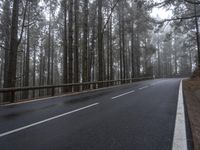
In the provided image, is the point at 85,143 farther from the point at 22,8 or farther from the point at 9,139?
the point at 22,8

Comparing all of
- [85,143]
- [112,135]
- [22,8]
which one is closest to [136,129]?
[112,135]

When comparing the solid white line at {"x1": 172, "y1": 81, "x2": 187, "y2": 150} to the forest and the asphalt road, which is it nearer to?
the asphalt road

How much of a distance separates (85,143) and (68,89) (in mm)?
12662

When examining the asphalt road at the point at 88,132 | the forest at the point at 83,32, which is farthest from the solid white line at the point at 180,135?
the forest at the point at 83,32

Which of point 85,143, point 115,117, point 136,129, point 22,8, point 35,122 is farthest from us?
point 22,8

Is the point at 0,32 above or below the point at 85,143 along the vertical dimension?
above

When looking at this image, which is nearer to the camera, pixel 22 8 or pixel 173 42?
pixel 22 8

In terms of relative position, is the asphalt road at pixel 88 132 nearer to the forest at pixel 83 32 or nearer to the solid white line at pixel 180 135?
the solid white line at pixel 180 135

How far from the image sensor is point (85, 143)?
11.8 feet

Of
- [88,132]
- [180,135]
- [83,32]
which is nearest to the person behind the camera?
[180,135]

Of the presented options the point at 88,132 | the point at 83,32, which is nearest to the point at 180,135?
the point at 88,132

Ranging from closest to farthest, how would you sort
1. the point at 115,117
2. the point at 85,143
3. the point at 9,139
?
1. the point at 85,143
2. the point at 9,139
3. the point at 115,117

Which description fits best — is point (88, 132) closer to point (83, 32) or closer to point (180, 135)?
point (180, 135)

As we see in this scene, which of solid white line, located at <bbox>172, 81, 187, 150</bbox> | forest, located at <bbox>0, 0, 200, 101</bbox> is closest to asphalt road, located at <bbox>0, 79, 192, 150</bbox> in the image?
solid white line, located at <bbox>172, 81, 187, 150</bbox>
